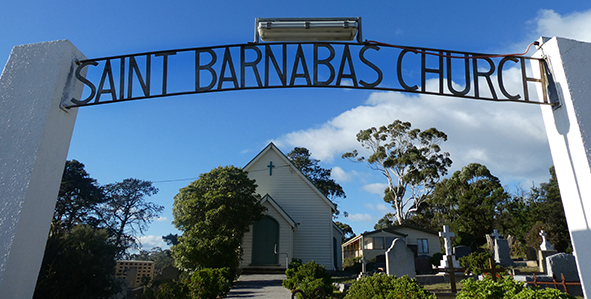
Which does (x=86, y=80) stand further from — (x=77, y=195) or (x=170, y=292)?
(x=77, y=195)

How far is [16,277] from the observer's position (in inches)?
150

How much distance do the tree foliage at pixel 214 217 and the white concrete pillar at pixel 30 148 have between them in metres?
11.9

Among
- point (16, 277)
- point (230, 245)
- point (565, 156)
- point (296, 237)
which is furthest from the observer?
point (296, 237)

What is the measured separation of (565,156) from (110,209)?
32.7 m

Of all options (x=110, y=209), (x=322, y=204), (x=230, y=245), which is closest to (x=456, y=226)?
(x=322, y=204)

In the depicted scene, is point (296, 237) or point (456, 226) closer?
point (296, 237)

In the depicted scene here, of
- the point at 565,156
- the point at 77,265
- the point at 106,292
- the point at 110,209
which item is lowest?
the point at 106,292

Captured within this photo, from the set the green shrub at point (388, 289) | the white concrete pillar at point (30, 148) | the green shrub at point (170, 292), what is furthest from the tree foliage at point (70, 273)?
the green shrub at point (388, 289)

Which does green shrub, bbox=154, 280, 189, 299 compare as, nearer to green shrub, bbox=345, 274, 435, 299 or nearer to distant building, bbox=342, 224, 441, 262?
green shrub, bbox=345, 274, 435, 299

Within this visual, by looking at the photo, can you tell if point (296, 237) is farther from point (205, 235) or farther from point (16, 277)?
point (16, 277)

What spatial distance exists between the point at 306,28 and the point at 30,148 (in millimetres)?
3446

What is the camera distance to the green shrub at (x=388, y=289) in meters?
5.51

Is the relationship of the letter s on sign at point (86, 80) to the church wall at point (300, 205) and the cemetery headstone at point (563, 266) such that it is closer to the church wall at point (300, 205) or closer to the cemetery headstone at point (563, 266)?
the cemetery headstone at point (563, 266)

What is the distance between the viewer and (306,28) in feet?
15.9
